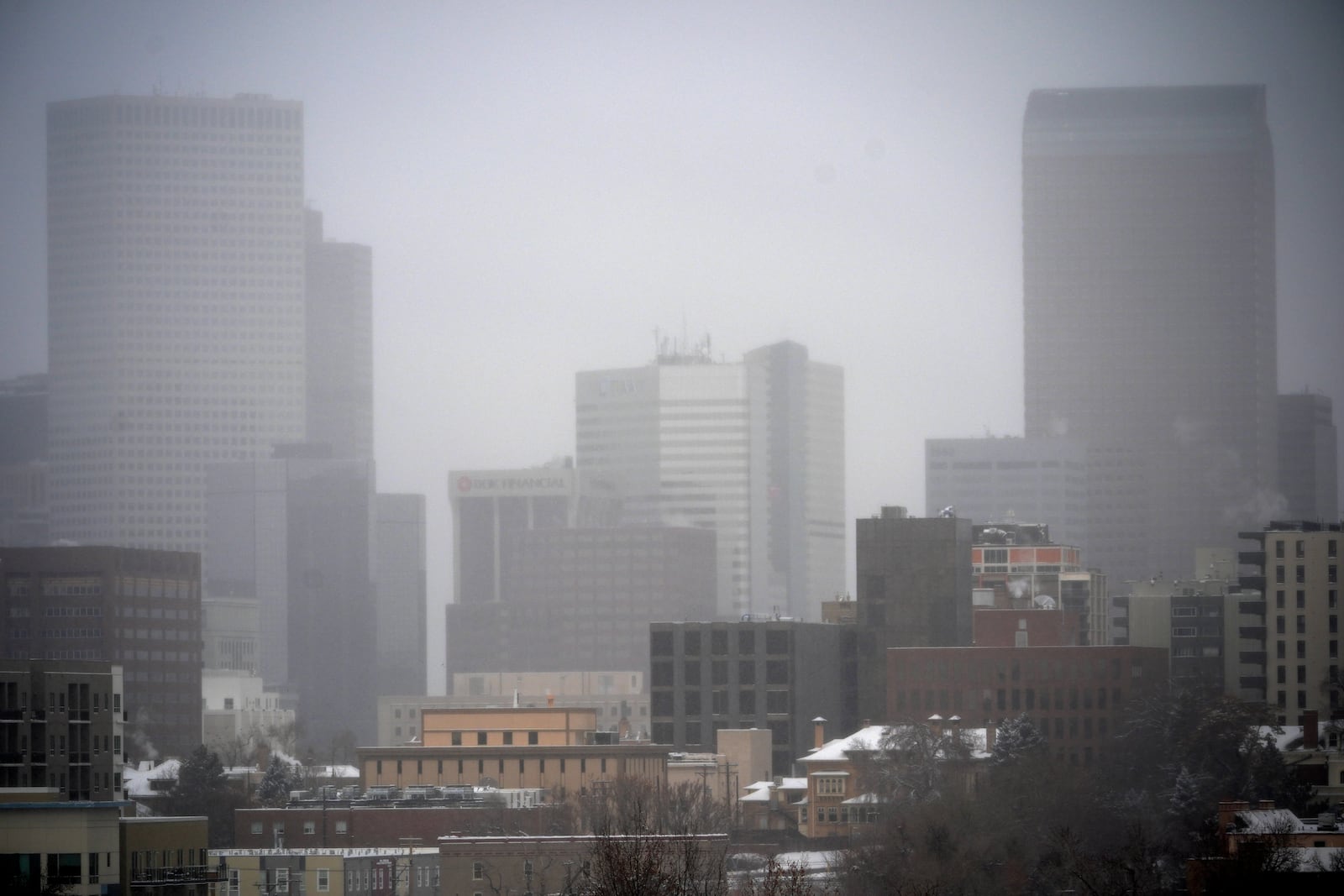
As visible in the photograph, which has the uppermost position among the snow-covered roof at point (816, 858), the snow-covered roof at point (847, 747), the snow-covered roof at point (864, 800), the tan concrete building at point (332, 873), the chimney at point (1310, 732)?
the chimney at point (1310, 732)

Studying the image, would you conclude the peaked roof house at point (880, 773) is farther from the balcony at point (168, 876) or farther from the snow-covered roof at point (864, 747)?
the balcony at point (168, 876)

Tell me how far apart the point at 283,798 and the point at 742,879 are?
180 ft

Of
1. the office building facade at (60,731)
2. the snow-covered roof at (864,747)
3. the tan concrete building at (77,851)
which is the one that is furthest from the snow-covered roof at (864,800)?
the tan concrete building at (77,851)

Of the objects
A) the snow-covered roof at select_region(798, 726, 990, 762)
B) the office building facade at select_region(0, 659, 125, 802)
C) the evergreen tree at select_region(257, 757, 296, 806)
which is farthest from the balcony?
the snow-covered roof at select_region(798, 726, 990, 762)

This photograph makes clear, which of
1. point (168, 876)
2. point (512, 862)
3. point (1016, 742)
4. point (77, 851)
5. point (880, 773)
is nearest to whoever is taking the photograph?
point (77, 851)

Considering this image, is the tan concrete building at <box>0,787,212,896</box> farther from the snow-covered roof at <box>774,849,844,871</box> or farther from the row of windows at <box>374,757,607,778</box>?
the row of windows at <box>374,757,607,778</box>

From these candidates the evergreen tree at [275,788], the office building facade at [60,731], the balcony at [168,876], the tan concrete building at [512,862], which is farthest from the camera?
the evergreen tree at [275,788]

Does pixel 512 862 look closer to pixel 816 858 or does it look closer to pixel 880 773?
pixel 816 858

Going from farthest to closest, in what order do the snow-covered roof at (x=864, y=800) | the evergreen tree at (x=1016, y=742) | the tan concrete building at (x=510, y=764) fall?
the tan concrete building at (x=510, y=764) < the evergreen tree at (x=1016, y=742) < the snow-covered roof at (x=864, y=800)

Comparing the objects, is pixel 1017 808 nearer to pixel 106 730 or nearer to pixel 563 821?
pixel 563 821

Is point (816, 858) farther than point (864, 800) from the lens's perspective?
No

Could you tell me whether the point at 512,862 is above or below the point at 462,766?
below

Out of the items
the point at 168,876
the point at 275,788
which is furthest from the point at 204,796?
the point at 168,876

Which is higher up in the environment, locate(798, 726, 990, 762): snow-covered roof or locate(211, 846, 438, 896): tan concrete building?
locate(798, 726, 990, 762): snow-covered roof
